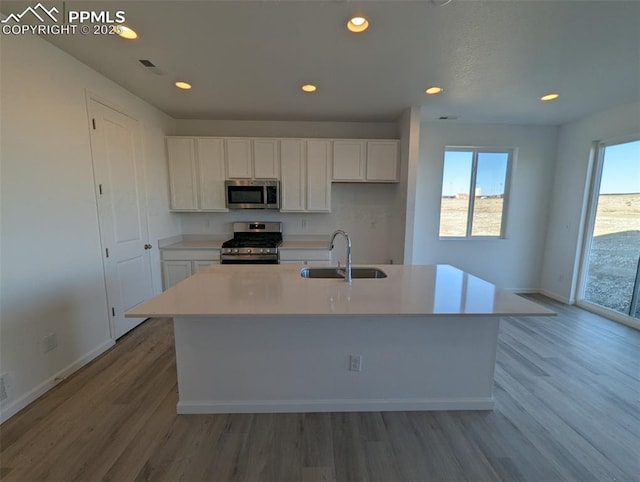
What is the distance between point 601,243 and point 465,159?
2.14m

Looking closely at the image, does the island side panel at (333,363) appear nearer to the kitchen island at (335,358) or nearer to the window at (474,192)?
the kitchen island at (335,358)

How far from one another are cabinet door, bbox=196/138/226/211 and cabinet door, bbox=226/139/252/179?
102 millimetres

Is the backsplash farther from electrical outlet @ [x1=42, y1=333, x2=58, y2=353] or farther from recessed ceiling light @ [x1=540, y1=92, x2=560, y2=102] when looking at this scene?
electrical outlet @ [x1=42, y1=333, x2=58, y2=353]

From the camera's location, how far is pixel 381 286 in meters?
1.92

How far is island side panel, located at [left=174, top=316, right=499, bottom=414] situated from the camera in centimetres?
179

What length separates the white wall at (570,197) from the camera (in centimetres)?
351

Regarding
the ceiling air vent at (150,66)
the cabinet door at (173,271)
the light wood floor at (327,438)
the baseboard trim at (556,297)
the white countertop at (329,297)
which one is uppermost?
the ceiling air vent at (150,66)

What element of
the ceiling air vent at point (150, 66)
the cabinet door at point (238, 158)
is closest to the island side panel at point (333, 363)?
the ceiling air vent at point (150, 66)

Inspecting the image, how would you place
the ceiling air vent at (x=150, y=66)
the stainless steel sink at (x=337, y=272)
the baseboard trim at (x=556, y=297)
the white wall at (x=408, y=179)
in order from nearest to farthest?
the ceiling air vent at (x=150, y=66), the stainless steel sink at (x=337, y=272), the white wall at (x=408, y=179), the baseboard trim at (x=556, y=297)

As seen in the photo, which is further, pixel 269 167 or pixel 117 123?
pixel 269 167

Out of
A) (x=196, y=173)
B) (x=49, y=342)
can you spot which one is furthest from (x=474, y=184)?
(x=49, y=342)

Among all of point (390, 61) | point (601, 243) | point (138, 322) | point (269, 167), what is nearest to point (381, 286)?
point (390, 61)

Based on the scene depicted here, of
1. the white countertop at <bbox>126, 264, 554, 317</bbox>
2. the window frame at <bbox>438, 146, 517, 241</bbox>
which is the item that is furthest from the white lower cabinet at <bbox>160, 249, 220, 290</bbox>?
the window frame at <bbox>438, 146, 517, 241</bbox>

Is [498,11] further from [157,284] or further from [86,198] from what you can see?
[157,284]
